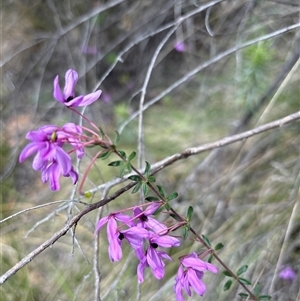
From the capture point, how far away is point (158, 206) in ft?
2.41

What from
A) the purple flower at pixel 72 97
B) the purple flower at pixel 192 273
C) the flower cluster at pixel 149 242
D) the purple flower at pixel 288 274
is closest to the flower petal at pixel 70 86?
the purple flower at pixel 72 97

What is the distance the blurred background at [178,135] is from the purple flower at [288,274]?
0.02 metres

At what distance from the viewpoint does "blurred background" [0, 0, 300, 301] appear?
1.33 meters

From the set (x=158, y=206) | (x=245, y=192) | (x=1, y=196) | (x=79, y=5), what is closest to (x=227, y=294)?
(x=245, y=192)

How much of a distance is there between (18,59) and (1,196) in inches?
44.5

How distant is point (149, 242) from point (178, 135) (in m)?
1.46

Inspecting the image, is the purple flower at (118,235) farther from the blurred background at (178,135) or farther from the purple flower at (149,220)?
the blurred background at (178,135)

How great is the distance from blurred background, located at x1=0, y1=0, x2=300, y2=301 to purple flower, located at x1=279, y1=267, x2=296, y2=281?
0.05 feet

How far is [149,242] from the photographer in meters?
0.71

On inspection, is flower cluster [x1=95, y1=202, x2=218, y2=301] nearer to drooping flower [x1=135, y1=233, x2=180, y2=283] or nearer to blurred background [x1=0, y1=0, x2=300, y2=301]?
drooping flower [x1=135, y1=233, x2=180, y2=283]

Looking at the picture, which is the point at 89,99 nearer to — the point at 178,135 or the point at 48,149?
the point at 48,149

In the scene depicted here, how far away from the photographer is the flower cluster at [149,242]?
2.23 feet

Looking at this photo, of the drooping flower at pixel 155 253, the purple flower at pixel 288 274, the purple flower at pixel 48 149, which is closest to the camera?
the purple flower at pixel 48 149

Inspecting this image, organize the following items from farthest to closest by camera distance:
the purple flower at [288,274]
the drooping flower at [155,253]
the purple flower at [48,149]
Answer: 1. the purple flower at [288,274]
2. the drooping flower at [155,253]
3. the purple flower at [48,149]
